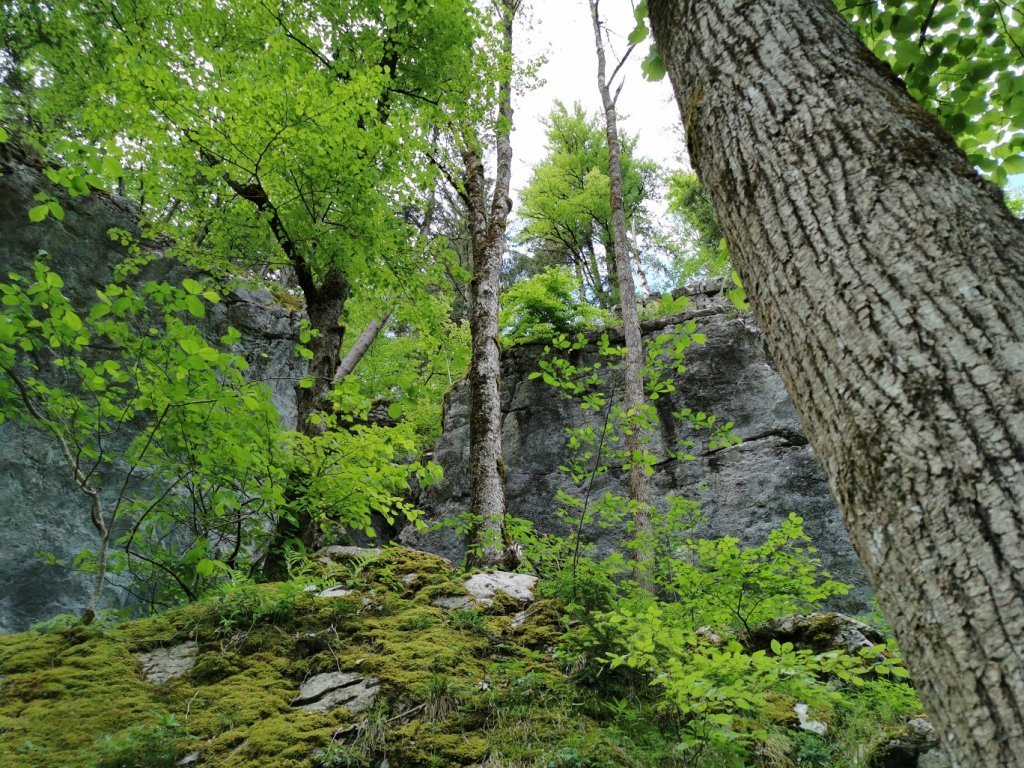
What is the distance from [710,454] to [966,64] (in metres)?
9.80

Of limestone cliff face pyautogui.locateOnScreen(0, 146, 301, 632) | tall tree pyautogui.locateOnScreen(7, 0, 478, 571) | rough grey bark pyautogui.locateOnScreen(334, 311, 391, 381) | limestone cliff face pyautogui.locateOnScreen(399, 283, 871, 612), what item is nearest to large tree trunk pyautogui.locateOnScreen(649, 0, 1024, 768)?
tall tree pyautogui.locateOnScreen(7, 0, 478, 571)

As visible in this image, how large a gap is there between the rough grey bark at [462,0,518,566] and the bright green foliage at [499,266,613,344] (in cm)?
324

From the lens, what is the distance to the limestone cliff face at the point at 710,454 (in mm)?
11133

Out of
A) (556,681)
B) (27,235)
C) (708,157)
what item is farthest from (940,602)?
(27,235)

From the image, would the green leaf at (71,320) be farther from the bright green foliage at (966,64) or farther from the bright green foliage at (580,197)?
the bright green foliage at (580,197)

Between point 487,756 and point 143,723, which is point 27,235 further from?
point 487,756

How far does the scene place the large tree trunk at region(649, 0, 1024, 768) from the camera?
105 cm

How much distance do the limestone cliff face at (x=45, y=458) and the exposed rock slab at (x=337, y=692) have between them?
332 centimetres

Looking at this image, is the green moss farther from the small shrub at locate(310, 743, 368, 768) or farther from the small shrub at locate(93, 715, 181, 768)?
Result: the small shrub at locate(93, 715, 181, 768)

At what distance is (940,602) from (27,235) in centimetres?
1047

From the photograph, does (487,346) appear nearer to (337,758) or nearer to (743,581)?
(743,581)

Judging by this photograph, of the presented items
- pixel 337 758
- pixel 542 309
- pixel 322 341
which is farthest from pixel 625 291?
pixel 337 758

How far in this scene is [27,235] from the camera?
8.04 meters

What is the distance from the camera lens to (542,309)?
44.8ft
